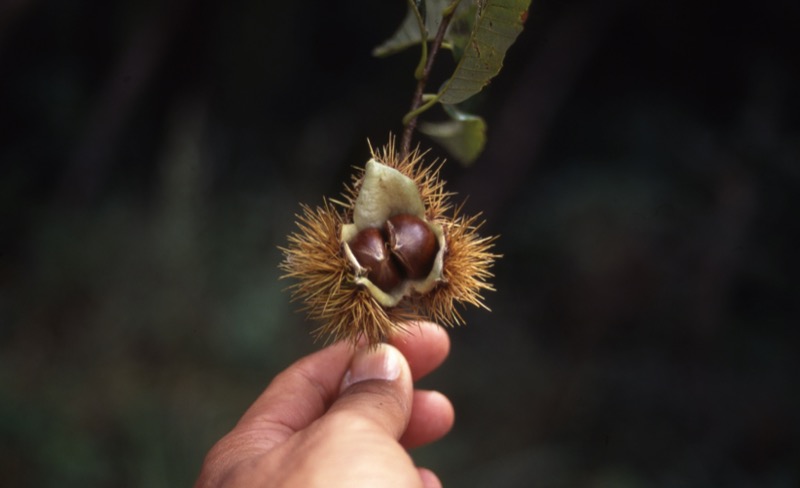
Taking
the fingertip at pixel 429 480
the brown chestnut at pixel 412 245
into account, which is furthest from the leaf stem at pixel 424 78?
the fingertip at pixel 429 480

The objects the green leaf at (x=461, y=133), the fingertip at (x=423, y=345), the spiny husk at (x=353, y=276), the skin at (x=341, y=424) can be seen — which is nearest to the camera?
the skin at (x=341, y=424)

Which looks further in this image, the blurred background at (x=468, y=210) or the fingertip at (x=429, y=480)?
the blurred background at (x=468, y=210)

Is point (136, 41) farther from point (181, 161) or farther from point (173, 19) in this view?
point (181, 161)

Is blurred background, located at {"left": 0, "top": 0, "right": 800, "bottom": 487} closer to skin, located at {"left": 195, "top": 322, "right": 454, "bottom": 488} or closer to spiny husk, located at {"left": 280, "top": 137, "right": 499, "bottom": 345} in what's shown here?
skin, located at {"left": 195, "top": 322, "right": 454, "bottom": 488}

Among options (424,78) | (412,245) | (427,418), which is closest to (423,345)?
(427,418)

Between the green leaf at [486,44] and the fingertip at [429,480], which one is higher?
the green leaf at [486,44]

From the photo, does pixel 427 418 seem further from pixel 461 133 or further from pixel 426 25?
pixel 426 25

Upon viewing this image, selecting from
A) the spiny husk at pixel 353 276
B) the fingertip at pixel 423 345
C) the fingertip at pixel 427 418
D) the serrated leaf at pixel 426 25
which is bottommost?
the fingertip at pixel 427 418

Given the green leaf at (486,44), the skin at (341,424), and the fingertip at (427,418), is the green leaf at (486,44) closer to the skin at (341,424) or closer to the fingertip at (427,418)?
the skin at (341,424)
